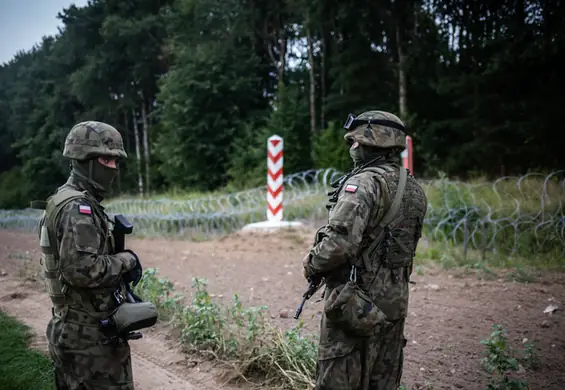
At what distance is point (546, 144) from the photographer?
1363 centimetres

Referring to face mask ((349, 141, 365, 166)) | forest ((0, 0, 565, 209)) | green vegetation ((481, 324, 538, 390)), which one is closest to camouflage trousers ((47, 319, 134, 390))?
face mask ((349, 141, 365, 166))

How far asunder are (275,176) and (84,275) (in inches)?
315

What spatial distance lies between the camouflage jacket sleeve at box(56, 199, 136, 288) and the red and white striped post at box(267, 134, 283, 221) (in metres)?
7.75

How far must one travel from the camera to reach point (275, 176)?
410 inches

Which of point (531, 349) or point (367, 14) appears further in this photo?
point (367, 14)

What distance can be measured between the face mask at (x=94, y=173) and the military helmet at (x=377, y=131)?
1384 millimetres

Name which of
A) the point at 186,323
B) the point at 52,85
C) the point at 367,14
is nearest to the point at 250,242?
the point at 186,323

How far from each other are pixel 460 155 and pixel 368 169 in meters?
13.0

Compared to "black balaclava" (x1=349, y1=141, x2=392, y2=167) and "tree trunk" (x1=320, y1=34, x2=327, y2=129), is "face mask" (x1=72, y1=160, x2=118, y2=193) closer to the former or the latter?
"black balaclava" (x1=349, y1=141, x2=392, y2=167)

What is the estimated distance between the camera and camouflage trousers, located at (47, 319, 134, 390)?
259 cm

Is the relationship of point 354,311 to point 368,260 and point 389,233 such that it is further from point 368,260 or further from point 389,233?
point 389,233

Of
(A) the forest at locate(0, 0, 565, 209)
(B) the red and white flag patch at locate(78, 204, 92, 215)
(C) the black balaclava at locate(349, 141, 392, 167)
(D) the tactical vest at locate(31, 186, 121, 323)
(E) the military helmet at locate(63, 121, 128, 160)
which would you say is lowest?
(D) the tactical vest at locate(31, 186, 121, 323)

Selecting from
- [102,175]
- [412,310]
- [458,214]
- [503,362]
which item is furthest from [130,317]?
[458,214]

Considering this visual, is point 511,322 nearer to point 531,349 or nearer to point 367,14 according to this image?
point 531,349
